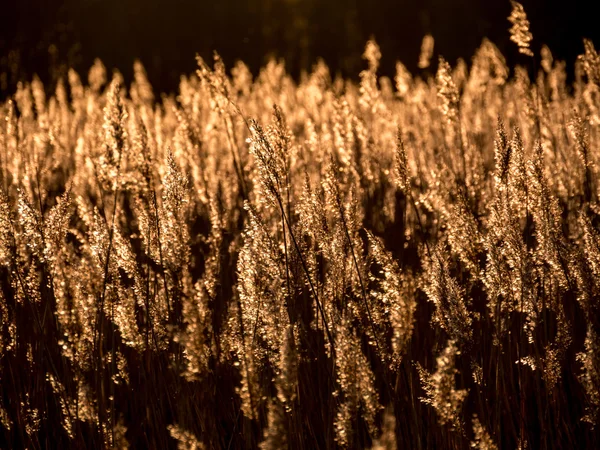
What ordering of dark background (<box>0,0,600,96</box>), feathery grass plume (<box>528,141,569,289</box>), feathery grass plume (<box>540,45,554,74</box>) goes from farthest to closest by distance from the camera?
1. dark background (<box>0,0,600,96</box>)
2. feathery grass plume (<box>540,45,554,74</box>)
3. feathery grass plume (<box>528,141,569,289</box>)

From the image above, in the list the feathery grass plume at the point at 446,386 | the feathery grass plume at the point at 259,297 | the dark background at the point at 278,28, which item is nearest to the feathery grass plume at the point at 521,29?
the feathery grass plume at the point at 259,297

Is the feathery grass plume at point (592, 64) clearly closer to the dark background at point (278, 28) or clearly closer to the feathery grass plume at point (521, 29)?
the feathery grass plume at point (521, 29)

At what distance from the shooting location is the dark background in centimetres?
→ 1488

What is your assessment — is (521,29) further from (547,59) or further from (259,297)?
(547,59)

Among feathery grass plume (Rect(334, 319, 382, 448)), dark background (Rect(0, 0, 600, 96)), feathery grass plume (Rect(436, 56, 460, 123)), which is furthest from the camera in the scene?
dark background (Rect(0, 0, 600, 96))

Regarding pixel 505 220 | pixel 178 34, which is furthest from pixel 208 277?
pixel 178 34

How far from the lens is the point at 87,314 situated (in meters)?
1.77

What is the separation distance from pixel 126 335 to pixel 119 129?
2.16 ft

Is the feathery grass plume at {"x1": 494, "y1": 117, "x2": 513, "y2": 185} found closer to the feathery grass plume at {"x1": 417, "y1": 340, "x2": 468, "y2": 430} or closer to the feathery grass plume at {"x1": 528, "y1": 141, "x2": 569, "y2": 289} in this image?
the feathery grass plume at {"x1": 528, "y1": 141, "x2": 569, "y2": 289}

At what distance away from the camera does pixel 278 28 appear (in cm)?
1591

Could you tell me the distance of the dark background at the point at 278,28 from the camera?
48.8 ft

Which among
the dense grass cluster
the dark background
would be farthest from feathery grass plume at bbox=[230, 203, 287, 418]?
the dark background

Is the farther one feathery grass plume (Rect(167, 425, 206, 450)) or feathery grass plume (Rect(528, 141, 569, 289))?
feathery grass plume (Rect(528, 141, 569, 289))

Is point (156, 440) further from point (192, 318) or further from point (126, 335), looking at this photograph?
point (192, 318)
